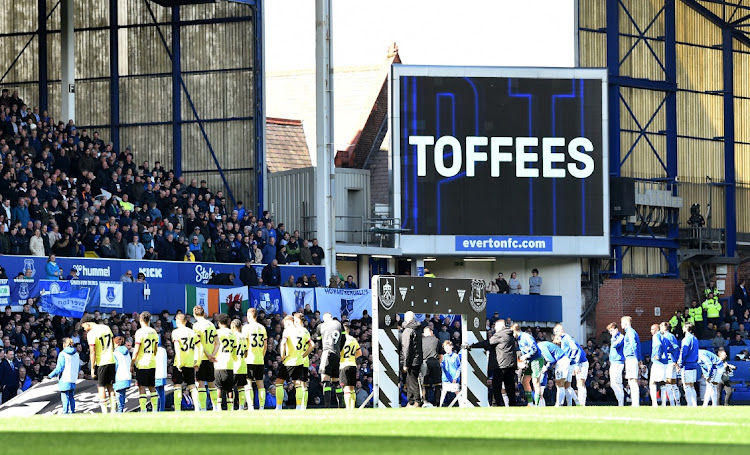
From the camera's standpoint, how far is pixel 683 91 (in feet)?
173

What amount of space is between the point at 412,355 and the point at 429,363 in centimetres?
258

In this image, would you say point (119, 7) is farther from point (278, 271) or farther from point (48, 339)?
point (48, 339)

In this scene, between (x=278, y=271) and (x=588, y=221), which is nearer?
(x=278, y=271)

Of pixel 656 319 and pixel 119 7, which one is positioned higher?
pixel 119 7

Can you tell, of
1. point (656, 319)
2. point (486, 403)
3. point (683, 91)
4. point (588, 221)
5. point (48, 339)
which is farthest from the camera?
point (683, 91)

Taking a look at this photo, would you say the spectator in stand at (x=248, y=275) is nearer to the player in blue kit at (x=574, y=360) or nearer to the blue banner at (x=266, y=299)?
the blue banner at (x=266, y=299)

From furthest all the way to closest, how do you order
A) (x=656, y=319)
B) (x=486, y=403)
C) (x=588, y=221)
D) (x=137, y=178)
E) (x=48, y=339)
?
(x=656, y=319), (x=588, y=221), (x=137, y=178), (x=48, y=339), (x=486, y=403)

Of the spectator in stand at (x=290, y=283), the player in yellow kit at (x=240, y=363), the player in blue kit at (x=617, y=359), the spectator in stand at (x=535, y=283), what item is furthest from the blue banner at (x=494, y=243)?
the player in yellow kit at (x=240, y=363)

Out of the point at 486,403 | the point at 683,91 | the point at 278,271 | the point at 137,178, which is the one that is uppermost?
the point at 683,91

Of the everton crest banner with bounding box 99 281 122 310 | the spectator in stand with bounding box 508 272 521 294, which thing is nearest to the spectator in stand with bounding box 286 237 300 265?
the everton crest banner with bounding box 99 281 122 310

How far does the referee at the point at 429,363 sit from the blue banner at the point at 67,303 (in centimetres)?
751

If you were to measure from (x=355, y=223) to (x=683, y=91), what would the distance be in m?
14.3

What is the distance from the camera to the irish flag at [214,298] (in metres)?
34.1

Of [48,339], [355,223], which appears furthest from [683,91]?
[48,339]
